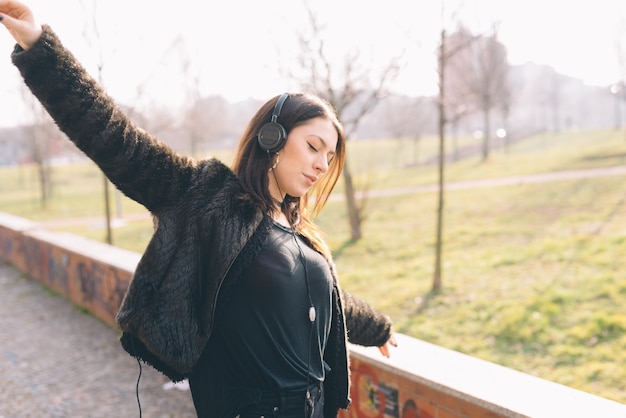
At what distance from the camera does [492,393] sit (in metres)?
2.62

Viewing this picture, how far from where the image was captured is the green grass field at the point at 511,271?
17.4ft

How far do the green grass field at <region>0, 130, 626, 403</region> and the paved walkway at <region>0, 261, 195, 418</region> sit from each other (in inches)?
114

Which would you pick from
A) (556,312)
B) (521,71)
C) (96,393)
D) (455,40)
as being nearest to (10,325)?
(96,393)

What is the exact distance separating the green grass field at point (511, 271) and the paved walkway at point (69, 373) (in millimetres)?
2904

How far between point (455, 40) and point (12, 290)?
7.98 meters

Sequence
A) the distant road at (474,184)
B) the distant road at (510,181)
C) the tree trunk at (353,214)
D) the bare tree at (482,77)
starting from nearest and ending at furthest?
the tree trunk at (353,214) → the distant road at (510,181) → the distant road at (474,184) → the bare tree at (482,77)

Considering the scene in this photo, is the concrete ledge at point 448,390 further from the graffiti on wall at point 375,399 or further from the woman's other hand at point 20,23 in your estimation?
the woman's other hand at point 20,23

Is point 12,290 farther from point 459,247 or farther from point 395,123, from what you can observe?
point 395,123

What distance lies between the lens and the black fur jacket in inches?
64.6

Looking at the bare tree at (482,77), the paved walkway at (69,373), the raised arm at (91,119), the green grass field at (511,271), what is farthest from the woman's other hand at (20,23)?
the bare tree at (482,77)

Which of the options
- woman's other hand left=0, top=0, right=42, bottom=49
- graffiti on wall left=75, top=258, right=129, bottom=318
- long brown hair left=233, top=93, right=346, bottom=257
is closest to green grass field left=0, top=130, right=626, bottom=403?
graffiti on wall left=75, top=258, right=129, bottom=318

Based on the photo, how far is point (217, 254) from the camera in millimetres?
1742

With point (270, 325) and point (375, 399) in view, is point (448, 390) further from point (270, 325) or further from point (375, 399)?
point (270, 325)

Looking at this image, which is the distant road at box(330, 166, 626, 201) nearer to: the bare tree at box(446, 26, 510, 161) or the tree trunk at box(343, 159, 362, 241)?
the tree trunk at box(343, 159, 362, 241)
